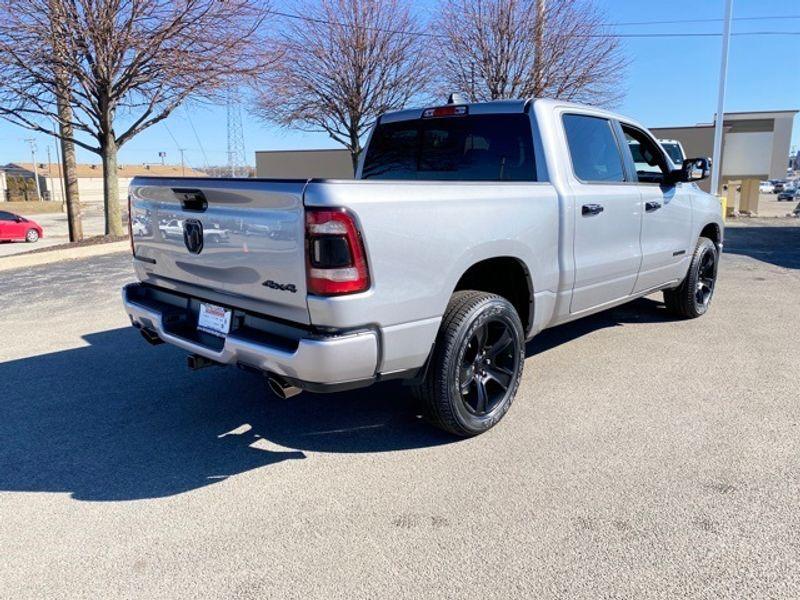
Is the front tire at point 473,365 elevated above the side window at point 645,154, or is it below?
below

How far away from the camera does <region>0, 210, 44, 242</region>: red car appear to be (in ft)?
79.5

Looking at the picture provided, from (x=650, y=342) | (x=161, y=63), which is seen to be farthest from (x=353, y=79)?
(x=650, y=342)

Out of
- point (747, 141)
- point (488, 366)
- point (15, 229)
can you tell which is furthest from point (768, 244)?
point (15, 229)

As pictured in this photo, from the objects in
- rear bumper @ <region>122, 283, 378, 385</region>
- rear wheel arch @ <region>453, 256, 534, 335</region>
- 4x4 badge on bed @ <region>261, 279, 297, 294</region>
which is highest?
4x4 badge on bed @ <region>261, 279, 297, 294</region>

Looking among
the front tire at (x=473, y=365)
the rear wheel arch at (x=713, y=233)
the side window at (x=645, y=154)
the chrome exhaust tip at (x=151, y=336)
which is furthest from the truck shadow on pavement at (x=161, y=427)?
the rear wheel arch at (x=713, y=233)

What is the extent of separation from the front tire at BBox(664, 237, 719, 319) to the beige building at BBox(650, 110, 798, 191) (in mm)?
23457

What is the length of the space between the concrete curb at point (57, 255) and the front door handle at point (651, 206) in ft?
35.3

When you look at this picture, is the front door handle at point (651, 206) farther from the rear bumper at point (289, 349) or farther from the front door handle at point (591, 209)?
the rear bumper at point (289, 349)

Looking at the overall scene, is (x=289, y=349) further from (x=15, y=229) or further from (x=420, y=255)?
(x=15, y=229)

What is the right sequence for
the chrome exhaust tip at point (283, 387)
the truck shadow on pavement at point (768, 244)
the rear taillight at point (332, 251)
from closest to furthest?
the rear taillight at point (332, 251)
the chrome exhaust tip at point (283, 387)
the truck shadow on pavement at point (768, 244)

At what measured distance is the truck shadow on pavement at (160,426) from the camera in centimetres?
323

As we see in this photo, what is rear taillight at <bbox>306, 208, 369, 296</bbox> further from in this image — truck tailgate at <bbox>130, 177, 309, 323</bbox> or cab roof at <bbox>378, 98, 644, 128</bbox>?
cab roof at <bbox>378, 98, 644, 128</bbox>

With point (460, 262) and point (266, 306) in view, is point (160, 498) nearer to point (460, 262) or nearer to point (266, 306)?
point (266, 306)

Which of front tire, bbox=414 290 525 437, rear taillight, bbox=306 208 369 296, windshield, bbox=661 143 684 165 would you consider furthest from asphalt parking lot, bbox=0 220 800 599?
windshield, bbox=661 143 684 165
